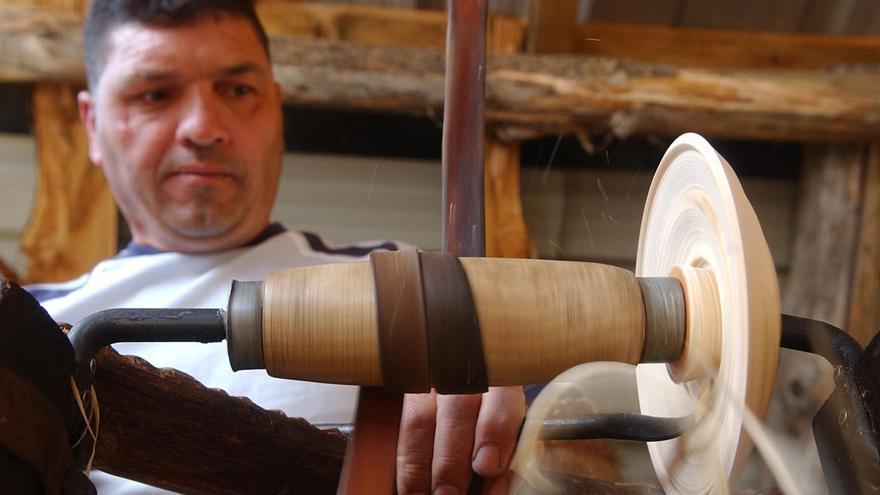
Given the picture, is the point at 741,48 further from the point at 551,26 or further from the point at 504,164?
the point at 504,164

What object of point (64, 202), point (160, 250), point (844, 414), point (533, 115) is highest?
point (844, 414)

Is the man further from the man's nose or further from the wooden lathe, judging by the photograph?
the wooden lathe

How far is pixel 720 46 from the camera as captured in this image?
1.78 metres

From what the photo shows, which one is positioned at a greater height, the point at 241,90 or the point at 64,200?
the point at 241,90

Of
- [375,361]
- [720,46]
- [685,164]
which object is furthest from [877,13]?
[375,361]

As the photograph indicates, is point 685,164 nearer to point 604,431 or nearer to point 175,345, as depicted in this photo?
point 604,431

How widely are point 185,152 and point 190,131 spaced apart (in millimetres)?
34

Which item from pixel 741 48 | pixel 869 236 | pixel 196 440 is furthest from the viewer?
pixel 741 48

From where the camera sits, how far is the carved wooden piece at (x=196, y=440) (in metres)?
0.43

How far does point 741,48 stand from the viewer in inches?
70.1

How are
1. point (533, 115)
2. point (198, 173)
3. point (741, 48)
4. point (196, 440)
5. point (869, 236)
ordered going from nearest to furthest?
point (196, 440), point (198, 173), point (533, 115), point (869, 236), point (741, 48)

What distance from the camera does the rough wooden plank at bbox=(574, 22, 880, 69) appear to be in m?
1.76

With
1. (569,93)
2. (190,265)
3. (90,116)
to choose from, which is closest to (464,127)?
(190,265)

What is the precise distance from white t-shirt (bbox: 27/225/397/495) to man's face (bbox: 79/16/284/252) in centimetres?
5
